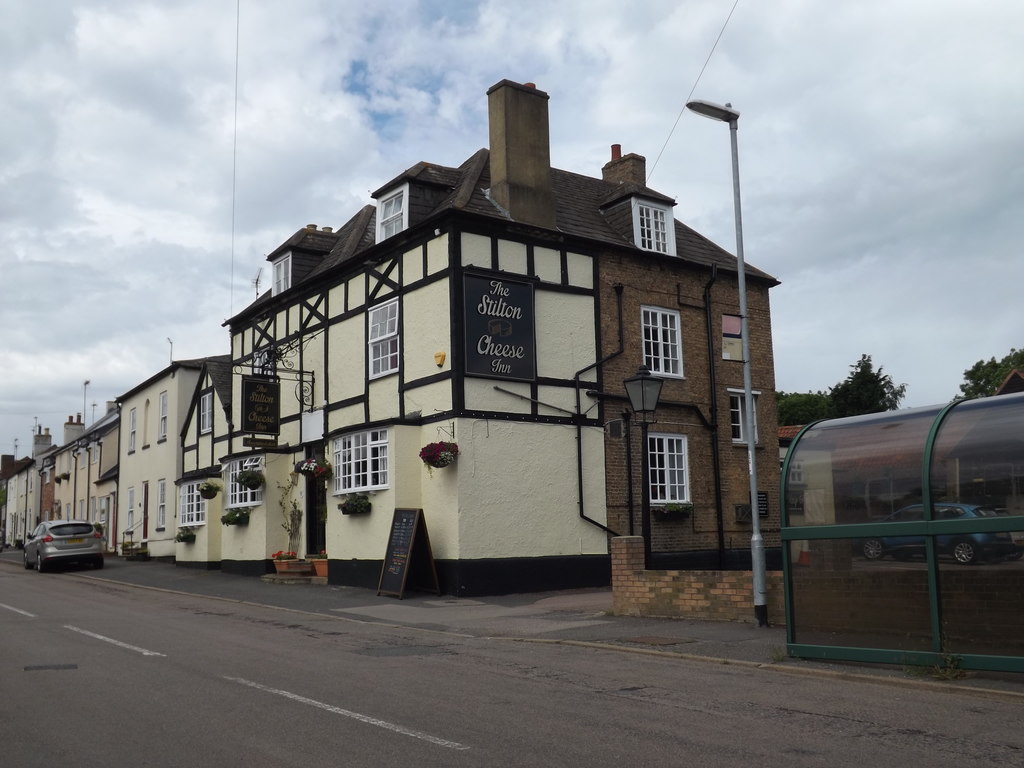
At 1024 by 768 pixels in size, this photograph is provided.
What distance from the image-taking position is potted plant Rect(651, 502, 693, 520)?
21.7 m

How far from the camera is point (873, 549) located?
962cm

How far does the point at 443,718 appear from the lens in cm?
727

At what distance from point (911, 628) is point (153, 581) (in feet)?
67.1

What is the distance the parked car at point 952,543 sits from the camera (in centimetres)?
864

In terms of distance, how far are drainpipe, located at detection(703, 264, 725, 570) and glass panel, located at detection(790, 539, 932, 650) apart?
42.1 feet

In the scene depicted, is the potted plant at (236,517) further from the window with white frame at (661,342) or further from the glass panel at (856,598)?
the glass panel at (856,598)

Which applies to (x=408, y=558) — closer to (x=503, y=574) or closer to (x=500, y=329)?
(x=503, y=574)

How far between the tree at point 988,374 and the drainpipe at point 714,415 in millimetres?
40389

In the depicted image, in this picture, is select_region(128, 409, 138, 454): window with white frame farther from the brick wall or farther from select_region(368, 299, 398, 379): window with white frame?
the brick wall

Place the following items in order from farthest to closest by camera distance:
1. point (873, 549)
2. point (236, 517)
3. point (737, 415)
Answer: point (236, 517), point (737, 415), point (873, 549)

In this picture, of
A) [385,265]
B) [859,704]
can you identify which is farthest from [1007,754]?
[385,265]

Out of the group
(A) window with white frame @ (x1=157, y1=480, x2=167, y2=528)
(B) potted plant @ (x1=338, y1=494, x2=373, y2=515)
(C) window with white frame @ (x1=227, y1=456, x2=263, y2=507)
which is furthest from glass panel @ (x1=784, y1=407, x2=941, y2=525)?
(A) window with white frame @ (x1=157, y1=480, x2=167, y2=528)

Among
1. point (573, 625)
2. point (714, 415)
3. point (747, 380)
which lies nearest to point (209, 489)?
point (714, 415)

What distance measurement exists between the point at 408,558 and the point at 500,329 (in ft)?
16.6
